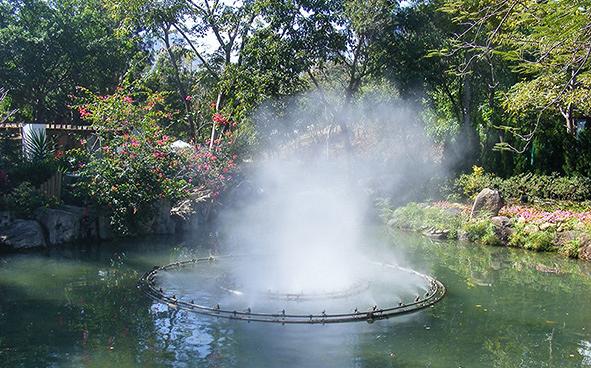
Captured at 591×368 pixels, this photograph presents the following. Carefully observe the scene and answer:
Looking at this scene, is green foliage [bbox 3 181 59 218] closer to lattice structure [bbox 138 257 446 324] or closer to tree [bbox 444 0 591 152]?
lattice structure [bbox 138 257 446 324]

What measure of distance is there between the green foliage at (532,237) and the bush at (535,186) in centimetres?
238

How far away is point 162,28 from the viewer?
59.6ft

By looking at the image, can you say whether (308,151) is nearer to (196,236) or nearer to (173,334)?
(196,236)

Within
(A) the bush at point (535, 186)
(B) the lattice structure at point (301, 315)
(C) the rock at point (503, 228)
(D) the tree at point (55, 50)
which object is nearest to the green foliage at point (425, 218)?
(C) the rock at point (503, 228)

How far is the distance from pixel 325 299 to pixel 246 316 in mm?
1302

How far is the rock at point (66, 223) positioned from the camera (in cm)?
1201

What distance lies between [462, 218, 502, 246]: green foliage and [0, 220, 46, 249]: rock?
373 inches

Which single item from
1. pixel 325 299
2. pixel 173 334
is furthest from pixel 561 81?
pixel 173 334

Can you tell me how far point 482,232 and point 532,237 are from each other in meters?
1.21

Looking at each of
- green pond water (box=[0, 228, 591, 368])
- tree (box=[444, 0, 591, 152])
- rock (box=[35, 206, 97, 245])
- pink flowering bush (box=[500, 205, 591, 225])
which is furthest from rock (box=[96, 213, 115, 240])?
pink flowering bush (box=[500, 205, 591, 225])

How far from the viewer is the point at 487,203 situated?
15156 mm

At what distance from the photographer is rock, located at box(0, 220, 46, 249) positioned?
11305mm

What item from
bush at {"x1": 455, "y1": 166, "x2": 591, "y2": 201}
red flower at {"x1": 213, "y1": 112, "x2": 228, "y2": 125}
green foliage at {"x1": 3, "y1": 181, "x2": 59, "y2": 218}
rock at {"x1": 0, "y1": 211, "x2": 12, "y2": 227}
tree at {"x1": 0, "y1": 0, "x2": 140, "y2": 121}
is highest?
tree at {"x1": 0, "y1": 0, "x2": 140, "y2": 121}

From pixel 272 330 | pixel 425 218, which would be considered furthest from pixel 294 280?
pixel 425 218
